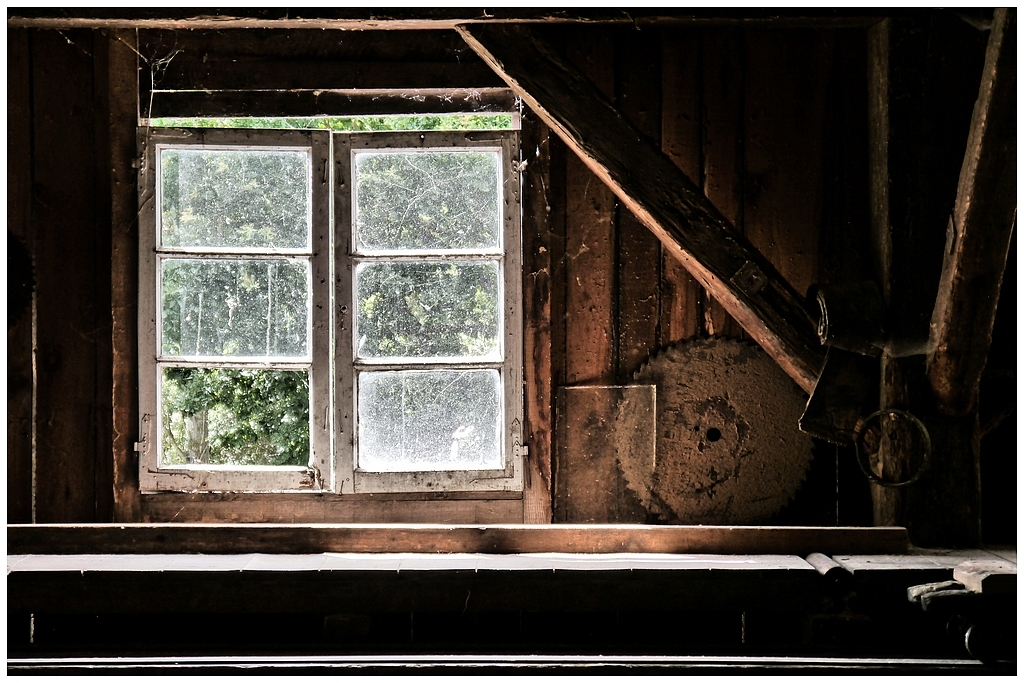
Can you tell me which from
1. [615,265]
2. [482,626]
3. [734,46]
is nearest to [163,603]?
[482,626]

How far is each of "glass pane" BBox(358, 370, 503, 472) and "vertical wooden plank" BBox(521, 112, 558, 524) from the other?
0.13 metres

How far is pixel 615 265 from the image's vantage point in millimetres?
2371

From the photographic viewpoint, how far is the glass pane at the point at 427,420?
2.41m

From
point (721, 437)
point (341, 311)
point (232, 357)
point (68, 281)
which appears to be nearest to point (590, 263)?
point (721, 437)

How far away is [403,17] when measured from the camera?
2072 millimetres

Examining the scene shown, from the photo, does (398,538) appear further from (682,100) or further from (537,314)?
(682,100)

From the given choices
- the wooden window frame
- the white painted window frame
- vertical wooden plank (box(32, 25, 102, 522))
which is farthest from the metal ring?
vertical wooden plank (box(32, 25, 102, 522))

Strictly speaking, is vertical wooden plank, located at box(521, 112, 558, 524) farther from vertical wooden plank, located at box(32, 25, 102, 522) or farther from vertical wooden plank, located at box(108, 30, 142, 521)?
vertical wooden plank, located at box(32, 25, 102, 522)

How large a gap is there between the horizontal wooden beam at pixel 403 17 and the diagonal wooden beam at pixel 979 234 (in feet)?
1.58

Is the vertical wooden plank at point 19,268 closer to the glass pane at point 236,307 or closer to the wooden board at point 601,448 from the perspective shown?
the glass pane at point 236,307

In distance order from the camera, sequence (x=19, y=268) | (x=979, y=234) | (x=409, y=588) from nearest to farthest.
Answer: (x=979, y=234)
(x=409, y=588)
(x=19, y=268)

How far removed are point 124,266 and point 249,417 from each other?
2.10 feet

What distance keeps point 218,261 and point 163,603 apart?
1.08 meters

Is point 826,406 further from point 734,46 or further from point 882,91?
point 734,46
